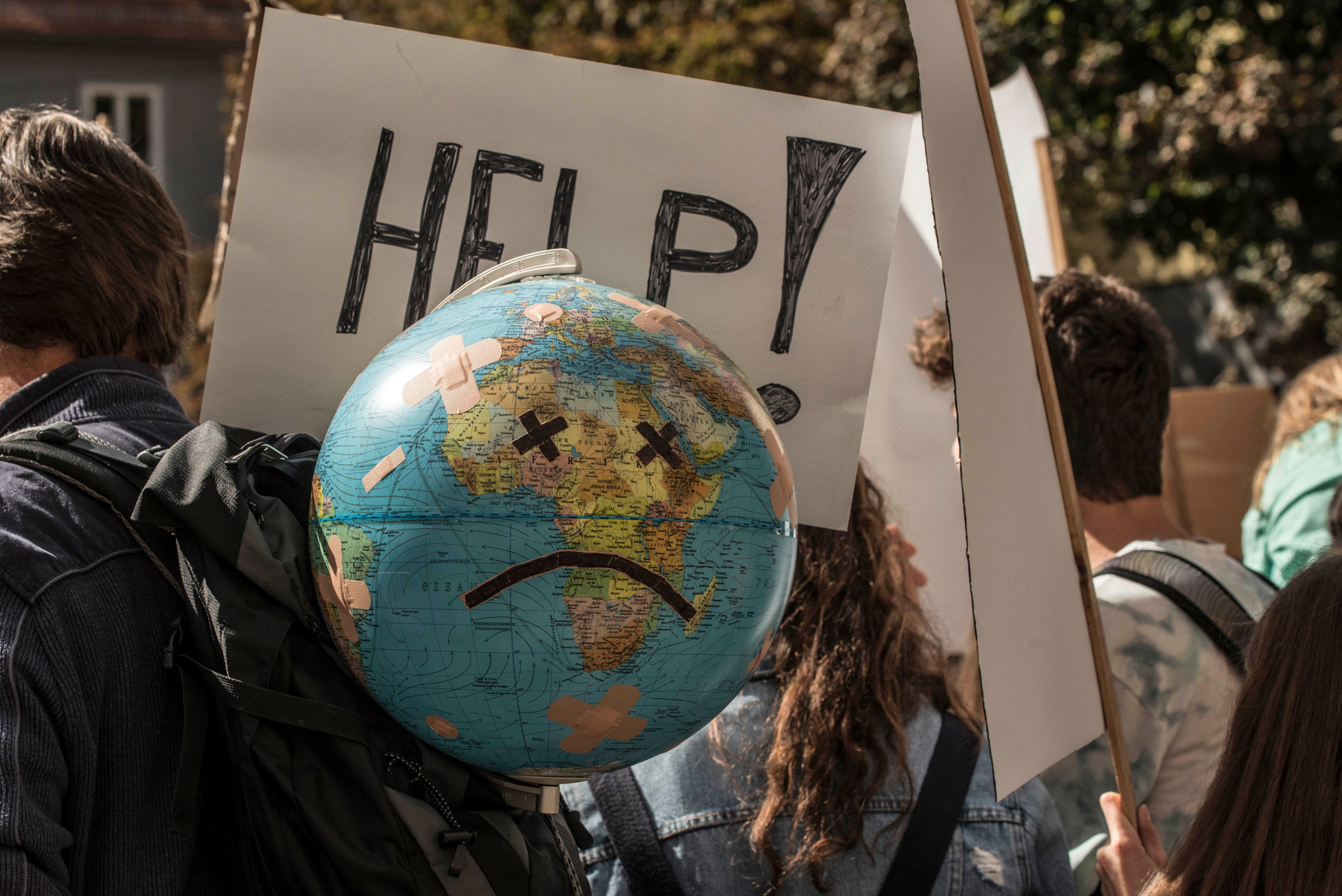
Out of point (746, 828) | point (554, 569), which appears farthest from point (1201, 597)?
point (554, 569)

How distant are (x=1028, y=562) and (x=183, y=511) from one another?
3.68ft

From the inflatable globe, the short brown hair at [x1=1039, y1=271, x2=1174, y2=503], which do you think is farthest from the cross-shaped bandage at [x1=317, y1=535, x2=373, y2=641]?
the short brown hair at [x1=1039, y1=271, x2=1174, y2=503]

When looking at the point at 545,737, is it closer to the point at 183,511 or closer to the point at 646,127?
the point at 183,511

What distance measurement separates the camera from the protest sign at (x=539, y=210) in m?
1.67

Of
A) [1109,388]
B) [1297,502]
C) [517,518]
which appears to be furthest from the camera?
[1297,502]

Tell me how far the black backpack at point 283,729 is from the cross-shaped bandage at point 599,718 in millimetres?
187

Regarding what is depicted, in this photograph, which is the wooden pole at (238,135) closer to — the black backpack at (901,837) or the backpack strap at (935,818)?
the black backpack at (901,837)

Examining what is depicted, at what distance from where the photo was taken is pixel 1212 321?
11.1 m

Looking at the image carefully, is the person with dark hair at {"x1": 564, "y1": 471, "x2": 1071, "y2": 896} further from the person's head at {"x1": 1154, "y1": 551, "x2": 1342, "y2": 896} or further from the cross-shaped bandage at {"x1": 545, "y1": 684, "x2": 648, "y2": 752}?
the cross-shaped bandage at {"x1": 545, "y1": 684, "x2": 648, "y2": 752}

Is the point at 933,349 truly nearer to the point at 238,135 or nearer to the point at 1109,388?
the point at 1109,388

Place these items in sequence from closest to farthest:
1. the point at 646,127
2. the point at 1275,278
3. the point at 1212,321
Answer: the point at 646,127, the point at 1275,278, the point at 1212,321

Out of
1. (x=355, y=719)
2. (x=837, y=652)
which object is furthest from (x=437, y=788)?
(x=837, y=652)

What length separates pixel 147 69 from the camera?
14.7 m

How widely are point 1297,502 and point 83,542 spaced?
318cm
